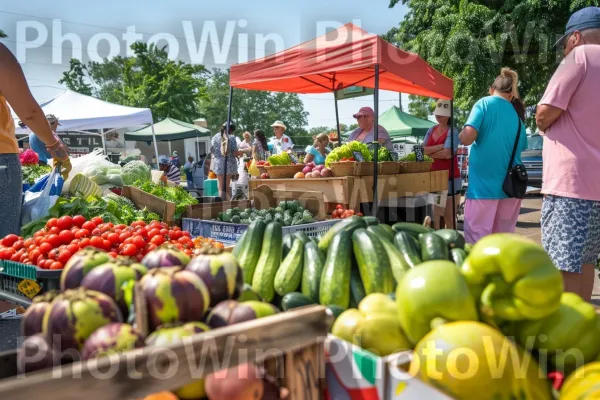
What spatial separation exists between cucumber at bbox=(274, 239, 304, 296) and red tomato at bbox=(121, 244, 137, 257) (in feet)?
4.88

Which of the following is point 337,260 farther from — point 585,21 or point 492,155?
point 492,155

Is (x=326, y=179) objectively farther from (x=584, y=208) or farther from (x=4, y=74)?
(x=4, y=74)

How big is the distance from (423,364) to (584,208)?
209cm

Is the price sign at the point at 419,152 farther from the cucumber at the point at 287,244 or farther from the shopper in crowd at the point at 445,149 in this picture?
the cucumber at the point at 287,244

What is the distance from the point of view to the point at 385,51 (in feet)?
14.8

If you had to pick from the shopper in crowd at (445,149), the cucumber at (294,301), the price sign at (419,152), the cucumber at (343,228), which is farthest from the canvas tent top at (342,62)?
the cucumber at (294,301)

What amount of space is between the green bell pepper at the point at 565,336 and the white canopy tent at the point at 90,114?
37.9 feet

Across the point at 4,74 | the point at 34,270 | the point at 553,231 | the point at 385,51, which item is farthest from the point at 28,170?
the point at 553,231

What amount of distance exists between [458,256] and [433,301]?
49 cm

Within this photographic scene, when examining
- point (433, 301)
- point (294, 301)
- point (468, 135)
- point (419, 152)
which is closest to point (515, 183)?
point (468, 135)

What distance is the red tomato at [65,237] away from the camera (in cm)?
300

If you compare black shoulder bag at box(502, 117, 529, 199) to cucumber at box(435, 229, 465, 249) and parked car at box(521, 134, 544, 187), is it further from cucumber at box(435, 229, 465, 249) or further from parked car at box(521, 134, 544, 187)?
parked car at box(521, 134, 544, 187)

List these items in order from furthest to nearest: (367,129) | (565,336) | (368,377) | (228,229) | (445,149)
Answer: (367,129) < (445,149) < (228,229) < (565,336) < (368,377)

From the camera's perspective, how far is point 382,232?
6.00ft
